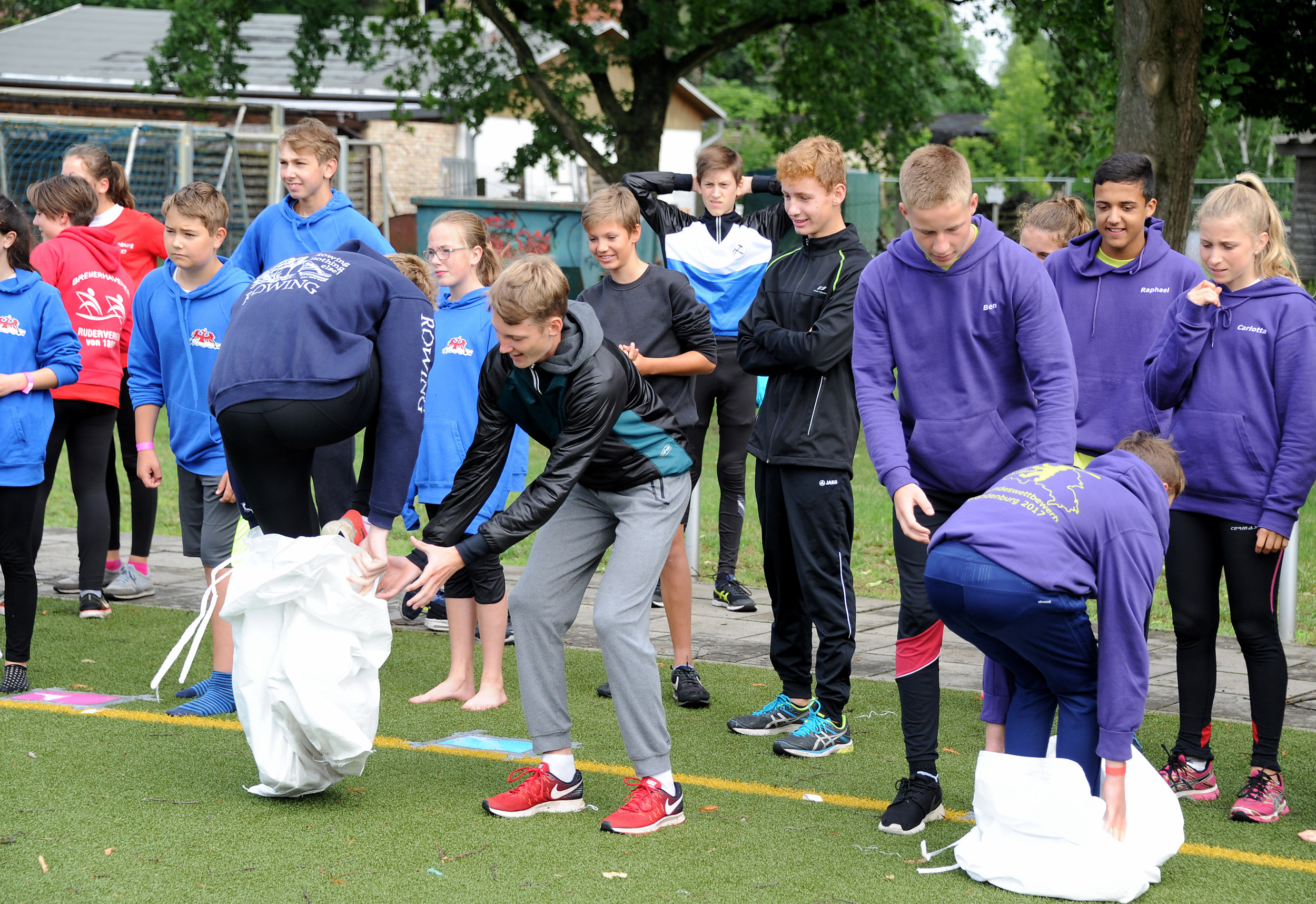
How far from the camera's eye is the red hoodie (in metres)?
6.59

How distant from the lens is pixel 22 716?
206 inches

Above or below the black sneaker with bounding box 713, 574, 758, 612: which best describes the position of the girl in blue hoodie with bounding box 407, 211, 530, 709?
above

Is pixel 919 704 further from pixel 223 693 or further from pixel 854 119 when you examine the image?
pixel 854 119

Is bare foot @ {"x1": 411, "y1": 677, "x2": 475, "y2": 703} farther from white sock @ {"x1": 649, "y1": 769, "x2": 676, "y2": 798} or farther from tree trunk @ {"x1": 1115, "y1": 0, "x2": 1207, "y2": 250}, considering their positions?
tree trunk @ {"x1": 1115, "y1": 0, "x2": 1207, "y2": 250}

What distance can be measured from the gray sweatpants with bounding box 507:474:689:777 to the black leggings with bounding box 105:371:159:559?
389cm

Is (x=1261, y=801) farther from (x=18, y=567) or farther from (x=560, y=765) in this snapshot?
(x=18, y=567)

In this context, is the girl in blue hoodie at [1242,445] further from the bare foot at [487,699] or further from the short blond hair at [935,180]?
the bare foot at [487,699]

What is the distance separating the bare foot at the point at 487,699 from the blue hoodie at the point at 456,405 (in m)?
0.66

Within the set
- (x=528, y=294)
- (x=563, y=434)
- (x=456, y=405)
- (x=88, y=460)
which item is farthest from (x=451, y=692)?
(x=88, y=460)

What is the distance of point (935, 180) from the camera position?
3926 millimetres

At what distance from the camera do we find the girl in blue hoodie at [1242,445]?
4.28 meters

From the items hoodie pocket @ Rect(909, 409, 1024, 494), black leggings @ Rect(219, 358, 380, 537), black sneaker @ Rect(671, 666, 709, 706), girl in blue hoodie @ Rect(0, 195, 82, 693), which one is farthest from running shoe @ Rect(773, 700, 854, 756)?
girl in blue hoodie @ Rect(0, 195, 82, 693)

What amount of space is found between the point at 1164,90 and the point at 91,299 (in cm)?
798

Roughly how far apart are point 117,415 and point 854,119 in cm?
1584
